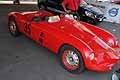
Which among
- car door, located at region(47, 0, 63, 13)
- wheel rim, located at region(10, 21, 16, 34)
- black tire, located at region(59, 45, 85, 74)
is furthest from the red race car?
car door, located at region(47, 0, 63, 13)

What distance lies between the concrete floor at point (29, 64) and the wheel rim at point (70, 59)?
0.50ft

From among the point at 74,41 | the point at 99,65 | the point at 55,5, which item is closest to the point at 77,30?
the point at 74,41

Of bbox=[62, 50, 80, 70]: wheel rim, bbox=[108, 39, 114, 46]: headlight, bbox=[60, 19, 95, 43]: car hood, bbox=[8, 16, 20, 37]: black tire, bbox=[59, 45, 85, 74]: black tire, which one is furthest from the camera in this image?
bbox=[8, 16, 20, 37]: black tire

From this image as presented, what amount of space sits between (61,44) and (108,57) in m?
1.00

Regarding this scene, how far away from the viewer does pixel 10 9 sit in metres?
10.0

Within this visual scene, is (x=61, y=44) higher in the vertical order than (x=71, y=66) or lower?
higher

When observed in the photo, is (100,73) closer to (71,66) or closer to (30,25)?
(71,66)

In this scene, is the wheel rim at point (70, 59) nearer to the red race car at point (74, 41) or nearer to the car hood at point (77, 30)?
the red race car at point (74, 41)

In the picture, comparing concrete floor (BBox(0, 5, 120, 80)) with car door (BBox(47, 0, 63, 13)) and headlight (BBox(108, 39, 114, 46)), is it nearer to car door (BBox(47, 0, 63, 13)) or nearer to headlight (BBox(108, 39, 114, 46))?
headlight (BBox(108, 39, 114, 46))

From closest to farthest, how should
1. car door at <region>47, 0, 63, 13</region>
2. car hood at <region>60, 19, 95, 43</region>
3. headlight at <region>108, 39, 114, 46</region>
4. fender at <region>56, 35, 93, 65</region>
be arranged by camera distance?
fender at <region>56, 35, 93, 65</region> → car hood at <region>60, 19, 95, 43</region> → headlight at <region>108, 39, 114, 46</region> → car door at <region>47, 0, 63, 13</region>

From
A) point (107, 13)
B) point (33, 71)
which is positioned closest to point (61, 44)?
point (33, 71)

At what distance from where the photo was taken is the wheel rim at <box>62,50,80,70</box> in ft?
14.1

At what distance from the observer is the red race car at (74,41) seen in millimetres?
4133

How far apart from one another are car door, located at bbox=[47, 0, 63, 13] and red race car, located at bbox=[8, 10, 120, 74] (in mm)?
3130
